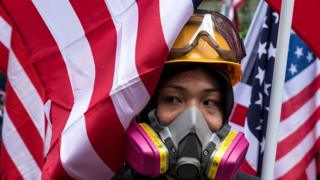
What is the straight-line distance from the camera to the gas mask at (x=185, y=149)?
278 cm

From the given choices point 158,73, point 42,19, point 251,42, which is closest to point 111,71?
point 158,73

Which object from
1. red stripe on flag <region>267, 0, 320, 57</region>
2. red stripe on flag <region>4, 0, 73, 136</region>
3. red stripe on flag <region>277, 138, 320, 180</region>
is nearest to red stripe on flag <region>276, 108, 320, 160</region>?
red stripe on flag <region>277, 138, 320, 180</region>

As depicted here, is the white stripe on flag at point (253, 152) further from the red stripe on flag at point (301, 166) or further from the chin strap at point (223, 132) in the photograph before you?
the chin strap at point (223, 132)

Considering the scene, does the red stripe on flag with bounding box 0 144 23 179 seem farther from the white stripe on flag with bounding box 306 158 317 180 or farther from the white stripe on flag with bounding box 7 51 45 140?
the white stripe on flag with bounding box 306 158 317 180

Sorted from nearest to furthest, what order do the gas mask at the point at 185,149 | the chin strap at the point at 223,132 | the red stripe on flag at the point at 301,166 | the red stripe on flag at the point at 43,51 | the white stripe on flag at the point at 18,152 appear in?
the gas mask at the point at 185,149, the chin strap at the point at 223,132, the red stripe on flag at the point at 43,51, the white stripe on flag at the point at 18,152, the red stripe on flag at the point at 301,166

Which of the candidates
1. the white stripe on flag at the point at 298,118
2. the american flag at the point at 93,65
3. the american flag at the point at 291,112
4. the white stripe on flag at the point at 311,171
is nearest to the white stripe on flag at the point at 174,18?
the american flag at the point at 93,65

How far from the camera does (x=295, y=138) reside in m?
5.29

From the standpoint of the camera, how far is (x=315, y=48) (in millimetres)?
3166

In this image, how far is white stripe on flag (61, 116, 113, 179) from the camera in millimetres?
2969

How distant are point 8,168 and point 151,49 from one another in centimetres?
231

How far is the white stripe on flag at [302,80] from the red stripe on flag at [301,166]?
37 cm

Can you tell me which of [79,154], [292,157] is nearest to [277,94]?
[79,154]

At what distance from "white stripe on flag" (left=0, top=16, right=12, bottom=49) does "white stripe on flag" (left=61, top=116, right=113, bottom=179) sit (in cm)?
136

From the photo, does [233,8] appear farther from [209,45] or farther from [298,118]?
[209,45]
